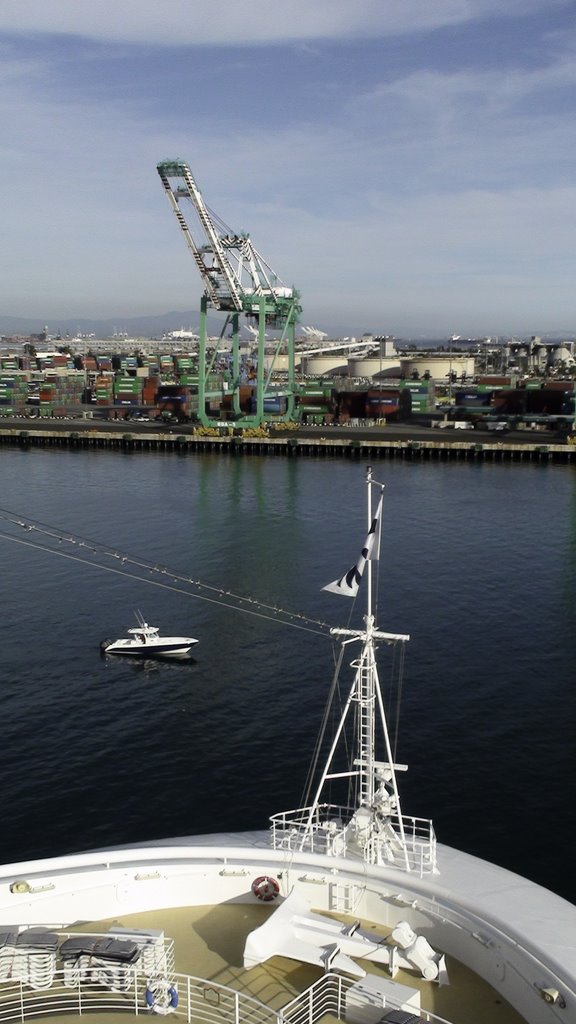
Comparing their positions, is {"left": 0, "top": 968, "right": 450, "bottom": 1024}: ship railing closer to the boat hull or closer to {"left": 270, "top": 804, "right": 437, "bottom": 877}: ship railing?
{"left": 270, "top": 804, "right": 437, "bottom": 877}: ship railing

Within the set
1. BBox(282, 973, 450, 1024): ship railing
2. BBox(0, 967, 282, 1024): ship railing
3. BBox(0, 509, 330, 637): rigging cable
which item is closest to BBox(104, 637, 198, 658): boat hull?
BBox(0, 509, 330, 637): rigging cable

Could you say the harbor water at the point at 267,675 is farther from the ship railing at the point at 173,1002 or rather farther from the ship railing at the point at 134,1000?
the ship railing at the point at 134,1000

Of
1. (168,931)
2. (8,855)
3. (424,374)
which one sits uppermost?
(424,374)

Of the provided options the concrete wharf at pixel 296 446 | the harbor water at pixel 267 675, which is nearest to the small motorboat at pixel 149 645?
the harbor water at pixel 267 675

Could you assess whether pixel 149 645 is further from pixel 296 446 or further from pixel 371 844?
pixel 296 446

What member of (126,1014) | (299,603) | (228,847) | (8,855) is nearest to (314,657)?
(299,603)

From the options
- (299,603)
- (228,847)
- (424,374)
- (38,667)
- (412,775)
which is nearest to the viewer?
(228,847)

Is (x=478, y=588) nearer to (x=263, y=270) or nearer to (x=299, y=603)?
(x=299, y=603)
